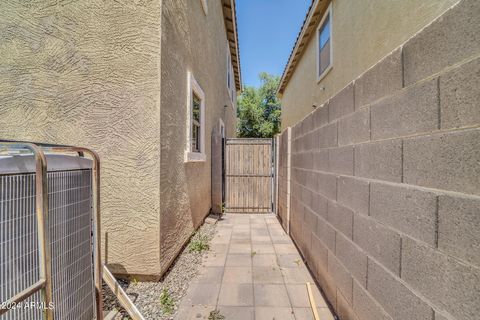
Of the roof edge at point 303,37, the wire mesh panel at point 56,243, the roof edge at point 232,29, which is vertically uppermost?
the roof edge at point 232,29

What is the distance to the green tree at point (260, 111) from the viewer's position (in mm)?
22659

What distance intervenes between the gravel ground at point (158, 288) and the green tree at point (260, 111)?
19.9 meters

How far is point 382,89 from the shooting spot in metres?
1.55

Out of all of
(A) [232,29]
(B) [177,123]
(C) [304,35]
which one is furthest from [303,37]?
(B) [177,123]

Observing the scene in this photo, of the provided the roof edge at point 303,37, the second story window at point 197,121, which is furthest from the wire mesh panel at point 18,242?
the roof edge at point 303,37

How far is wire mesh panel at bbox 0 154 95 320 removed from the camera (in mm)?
1202

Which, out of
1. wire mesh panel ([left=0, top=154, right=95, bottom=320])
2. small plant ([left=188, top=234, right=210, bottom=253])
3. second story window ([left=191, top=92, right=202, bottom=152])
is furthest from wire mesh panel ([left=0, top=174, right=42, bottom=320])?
second story window ([left=191, top=92, right=202, bottom=152])

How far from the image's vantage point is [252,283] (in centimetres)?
289

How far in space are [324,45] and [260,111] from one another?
16.5 metres

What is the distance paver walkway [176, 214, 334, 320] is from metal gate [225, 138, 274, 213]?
2.13 m

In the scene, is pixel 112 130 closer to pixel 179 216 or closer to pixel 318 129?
pixel 179 216

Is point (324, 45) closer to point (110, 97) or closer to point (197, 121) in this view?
point (197, 121)

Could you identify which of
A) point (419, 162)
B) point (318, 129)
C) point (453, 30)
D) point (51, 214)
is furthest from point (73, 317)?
point (318, 129)

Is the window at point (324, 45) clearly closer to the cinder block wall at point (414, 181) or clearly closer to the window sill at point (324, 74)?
the window sill at point (324, 74)
